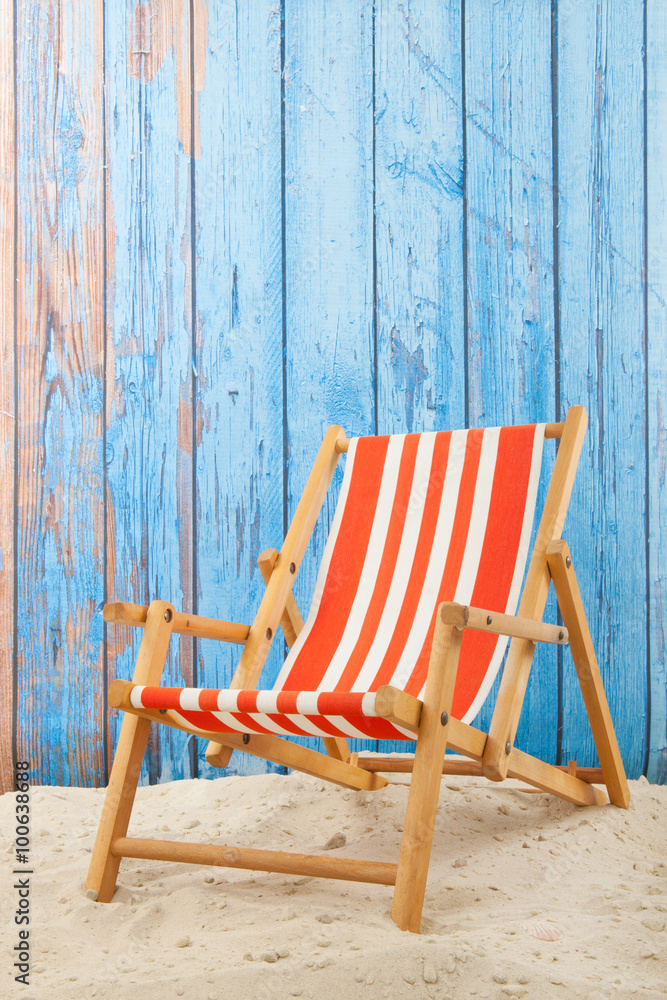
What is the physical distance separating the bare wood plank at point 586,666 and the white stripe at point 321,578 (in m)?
0.54

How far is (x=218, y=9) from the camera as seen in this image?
7.86 feet

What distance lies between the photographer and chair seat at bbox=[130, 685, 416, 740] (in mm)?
1243

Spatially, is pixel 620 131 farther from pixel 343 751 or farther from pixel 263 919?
pixel 263 919

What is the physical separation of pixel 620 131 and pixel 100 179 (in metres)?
1.48

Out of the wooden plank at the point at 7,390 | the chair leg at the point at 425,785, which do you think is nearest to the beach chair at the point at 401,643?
the chair leg at the point at 425,785

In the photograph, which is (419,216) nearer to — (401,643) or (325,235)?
(325,235)

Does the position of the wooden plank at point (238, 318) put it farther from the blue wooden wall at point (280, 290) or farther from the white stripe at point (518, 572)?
the white stripe at point (518, 572)

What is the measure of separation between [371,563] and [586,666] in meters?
0.52

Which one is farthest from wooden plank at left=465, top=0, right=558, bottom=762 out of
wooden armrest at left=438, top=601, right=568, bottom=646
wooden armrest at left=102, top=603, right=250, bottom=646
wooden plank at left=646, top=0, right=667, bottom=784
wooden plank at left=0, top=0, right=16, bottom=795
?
wooden plank at left=0, top=0, right=16, bottom=795

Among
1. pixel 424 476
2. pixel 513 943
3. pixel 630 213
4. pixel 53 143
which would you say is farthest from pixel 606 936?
pixel 53 143

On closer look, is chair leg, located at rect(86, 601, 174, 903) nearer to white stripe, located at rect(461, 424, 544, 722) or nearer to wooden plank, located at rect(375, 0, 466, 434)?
white stripe, located at rect(461, 424, 544, 722)

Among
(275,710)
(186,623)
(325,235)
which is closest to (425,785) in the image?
(275,710)

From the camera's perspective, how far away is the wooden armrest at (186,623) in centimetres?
156

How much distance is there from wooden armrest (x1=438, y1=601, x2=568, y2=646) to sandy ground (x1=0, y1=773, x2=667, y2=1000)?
45 centimetres
